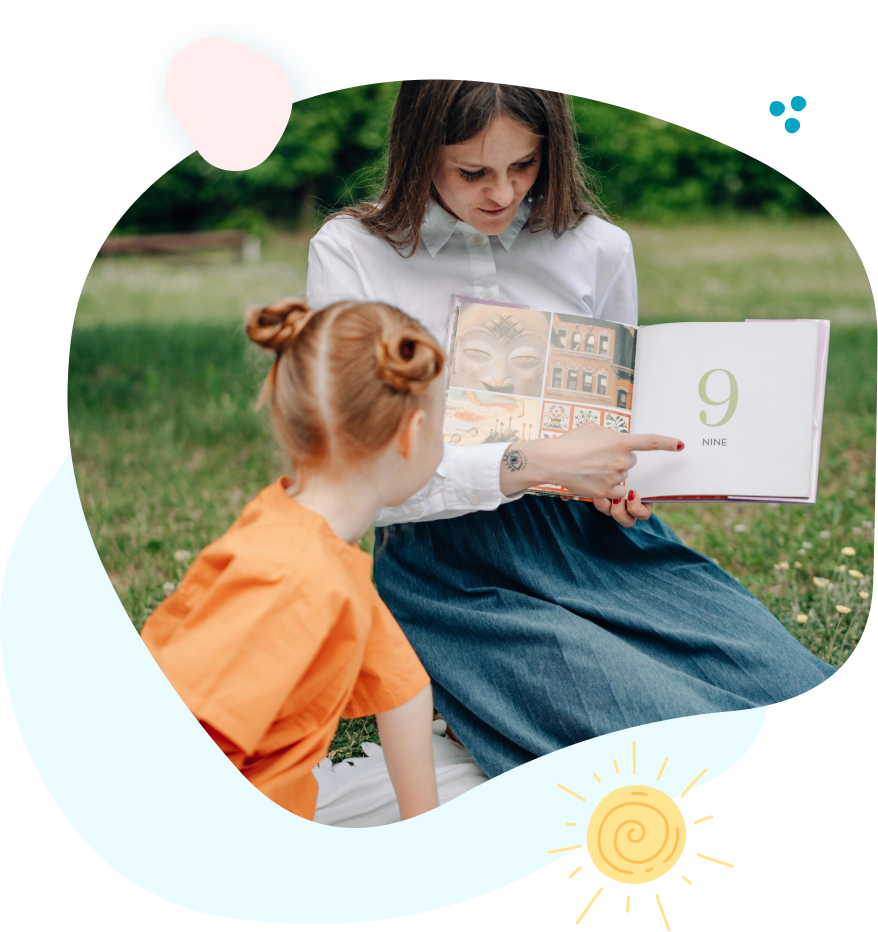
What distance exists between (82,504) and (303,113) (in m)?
0.56

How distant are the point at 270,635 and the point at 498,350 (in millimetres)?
519

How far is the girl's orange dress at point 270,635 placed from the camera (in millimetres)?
968

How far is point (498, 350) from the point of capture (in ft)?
4.22

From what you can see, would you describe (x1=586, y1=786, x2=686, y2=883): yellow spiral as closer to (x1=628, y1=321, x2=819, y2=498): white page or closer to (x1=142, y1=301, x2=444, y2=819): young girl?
(x1=142, y1=301, x2=444, y2=819): young girl

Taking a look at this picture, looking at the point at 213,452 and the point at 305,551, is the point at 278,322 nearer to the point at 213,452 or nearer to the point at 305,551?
the point at 305,551

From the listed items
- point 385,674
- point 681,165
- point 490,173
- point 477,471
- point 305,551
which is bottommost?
point 385,674

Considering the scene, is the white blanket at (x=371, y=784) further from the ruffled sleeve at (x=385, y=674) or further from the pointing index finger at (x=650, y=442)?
the pointing index finger at (x=650, y=442)

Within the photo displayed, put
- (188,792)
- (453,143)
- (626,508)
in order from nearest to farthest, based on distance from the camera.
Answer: (188,792)
(453,143)
(626,508)

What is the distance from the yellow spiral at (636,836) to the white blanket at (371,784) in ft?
1.15

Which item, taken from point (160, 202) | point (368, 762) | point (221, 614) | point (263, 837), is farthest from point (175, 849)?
point (160, 202)

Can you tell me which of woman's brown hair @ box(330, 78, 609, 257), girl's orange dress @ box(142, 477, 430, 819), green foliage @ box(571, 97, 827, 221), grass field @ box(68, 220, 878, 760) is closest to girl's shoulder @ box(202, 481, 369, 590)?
girl's orange dress @ box(142, 477, 430, 819)

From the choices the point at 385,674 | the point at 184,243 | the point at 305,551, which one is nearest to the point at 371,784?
the point at 385,674

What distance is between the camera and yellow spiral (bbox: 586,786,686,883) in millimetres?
1080

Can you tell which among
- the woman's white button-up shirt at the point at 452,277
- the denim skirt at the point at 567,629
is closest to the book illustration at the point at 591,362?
the woman's white button-up shirt at the point at 452,277
